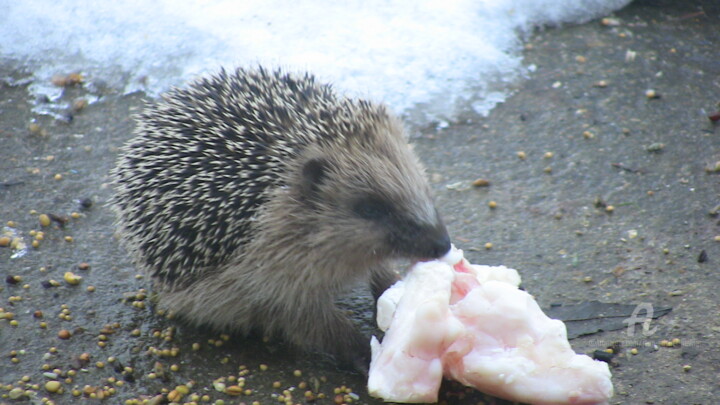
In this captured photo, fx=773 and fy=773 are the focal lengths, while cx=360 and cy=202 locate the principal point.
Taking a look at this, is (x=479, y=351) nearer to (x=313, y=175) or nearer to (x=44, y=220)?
(x=313, y=175)

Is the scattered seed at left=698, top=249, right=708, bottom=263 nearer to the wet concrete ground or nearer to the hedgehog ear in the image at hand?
the wet concrete ground

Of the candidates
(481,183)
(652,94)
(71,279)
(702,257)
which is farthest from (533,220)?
(71,279)

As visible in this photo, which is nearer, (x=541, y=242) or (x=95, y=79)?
(x=541, y=242)

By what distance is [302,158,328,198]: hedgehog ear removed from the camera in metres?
4.32

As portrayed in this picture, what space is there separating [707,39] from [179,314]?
18.9 ft

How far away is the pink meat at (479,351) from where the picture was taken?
371cm

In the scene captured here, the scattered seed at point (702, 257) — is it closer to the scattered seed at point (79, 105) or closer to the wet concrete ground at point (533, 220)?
the wet concrete ground at point (533, 220)

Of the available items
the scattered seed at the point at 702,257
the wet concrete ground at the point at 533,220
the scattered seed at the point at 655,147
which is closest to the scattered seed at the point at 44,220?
the wet concrete ground at the point at 533,220

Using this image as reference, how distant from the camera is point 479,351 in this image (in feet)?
12.7

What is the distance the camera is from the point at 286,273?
174 inches

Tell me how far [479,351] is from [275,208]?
1.37 metres

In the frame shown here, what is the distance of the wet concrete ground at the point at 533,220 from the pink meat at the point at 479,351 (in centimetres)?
31

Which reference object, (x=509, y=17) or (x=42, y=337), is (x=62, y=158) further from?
(x=509, y=17)

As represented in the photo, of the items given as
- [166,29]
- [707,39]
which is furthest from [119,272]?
[707,39]
